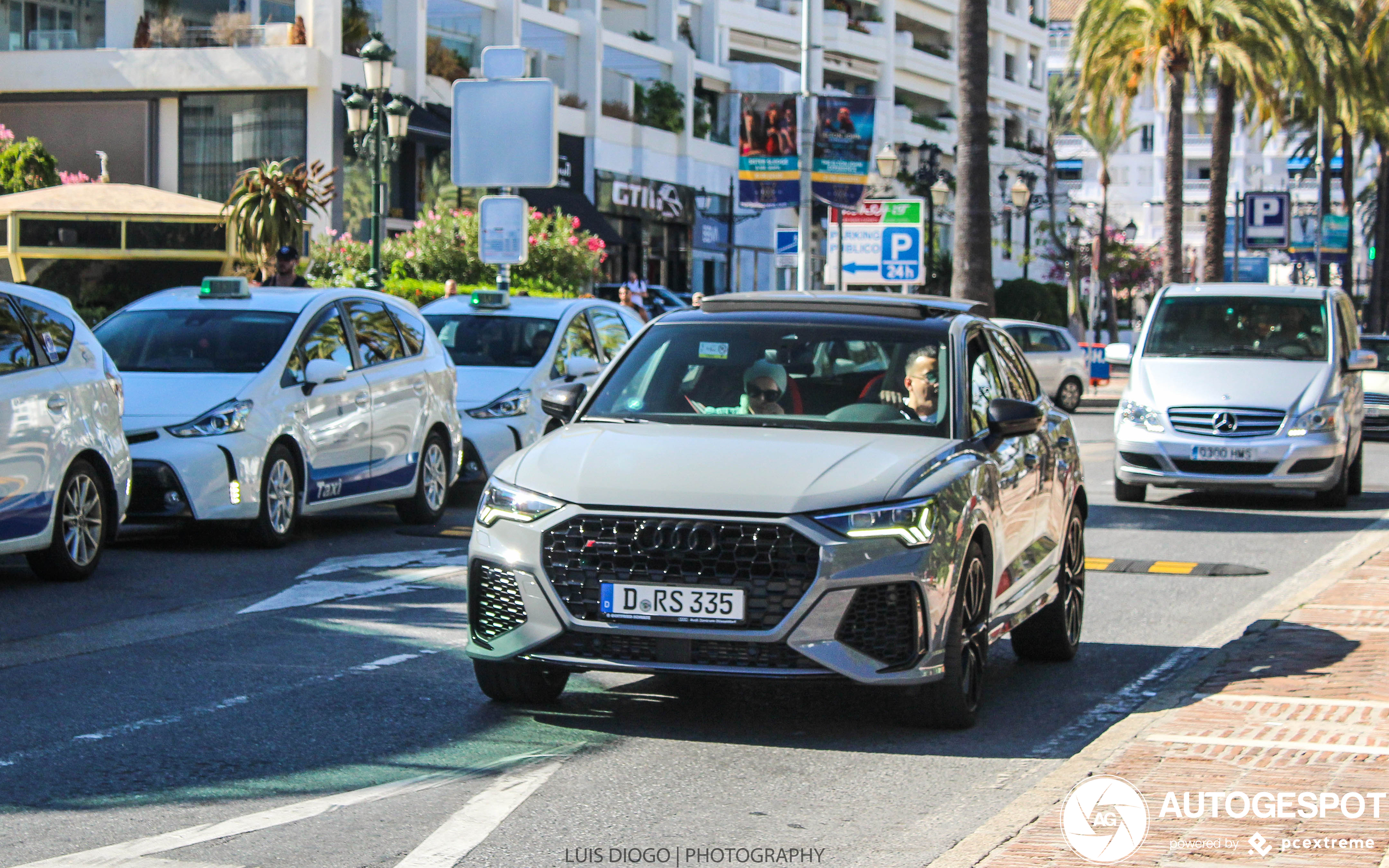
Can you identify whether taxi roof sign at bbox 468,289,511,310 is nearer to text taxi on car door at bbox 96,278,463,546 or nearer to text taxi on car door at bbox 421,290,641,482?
text taxi on car door at bbox 421,290,641,482

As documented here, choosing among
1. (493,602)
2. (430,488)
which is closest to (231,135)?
(430,488)

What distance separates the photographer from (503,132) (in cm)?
2403

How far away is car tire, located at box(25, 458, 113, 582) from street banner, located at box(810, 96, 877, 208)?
19844 millimetres

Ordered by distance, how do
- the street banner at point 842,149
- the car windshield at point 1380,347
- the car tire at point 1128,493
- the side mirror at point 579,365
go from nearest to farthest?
the side mirror at point 579,365
the car tire at point 1128,493
the car windshield at point 1380,347
the street banner at point 842,149

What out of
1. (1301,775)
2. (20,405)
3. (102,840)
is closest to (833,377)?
(1301,775)

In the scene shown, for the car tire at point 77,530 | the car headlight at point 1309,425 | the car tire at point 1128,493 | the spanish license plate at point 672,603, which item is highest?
the car headlight at point 1309,425

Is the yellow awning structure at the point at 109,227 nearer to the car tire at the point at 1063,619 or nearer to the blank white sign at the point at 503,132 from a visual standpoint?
the blank white sign at the point at 503,132

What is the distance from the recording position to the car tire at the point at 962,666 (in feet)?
21.8

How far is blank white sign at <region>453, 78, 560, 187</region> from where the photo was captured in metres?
23.8

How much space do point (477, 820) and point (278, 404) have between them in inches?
290

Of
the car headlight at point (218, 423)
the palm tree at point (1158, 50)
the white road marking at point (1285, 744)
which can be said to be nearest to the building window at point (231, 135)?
the palm tree at point (1158, 50)

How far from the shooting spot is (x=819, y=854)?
517 cm

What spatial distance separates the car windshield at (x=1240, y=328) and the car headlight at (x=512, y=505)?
38.0 feet

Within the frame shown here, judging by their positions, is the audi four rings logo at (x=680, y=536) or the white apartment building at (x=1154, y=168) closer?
the audi four rings logo at (x=680, y=536)
